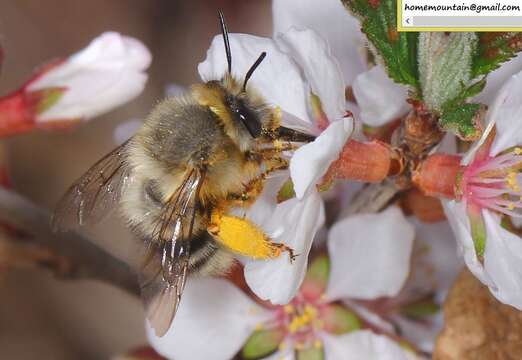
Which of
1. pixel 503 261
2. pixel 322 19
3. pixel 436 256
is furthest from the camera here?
pixel 436 256

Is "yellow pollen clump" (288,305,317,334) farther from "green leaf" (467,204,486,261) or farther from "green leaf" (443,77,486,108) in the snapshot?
"green leaf" (443,77,486,108)

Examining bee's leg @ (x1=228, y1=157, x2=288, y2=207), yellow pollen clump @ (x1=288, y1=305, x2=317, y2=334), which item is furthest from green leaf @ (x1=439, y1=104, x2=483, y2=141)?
yellow pollen clump @ (x1=288, y1=305, x2=317, y2=334)

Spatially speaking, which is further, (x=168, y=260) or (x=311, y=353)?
(x=311, y=353)

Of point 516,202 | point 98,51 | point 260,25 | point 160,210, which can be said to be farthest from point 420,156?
point 260,25

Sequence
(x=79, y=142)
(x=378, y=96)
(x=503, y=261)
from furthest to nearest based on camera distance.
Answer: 1. (x=79, y=142)
2. (x=378, y=96)
3. (x=503, y=261)

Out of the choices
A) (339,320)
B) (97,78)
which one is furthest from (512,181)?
(97,78)

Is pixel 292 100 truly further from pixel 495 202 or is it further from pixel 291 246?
pixel 495 202

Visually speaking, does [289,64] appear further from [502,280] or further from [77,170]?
[77,170]
